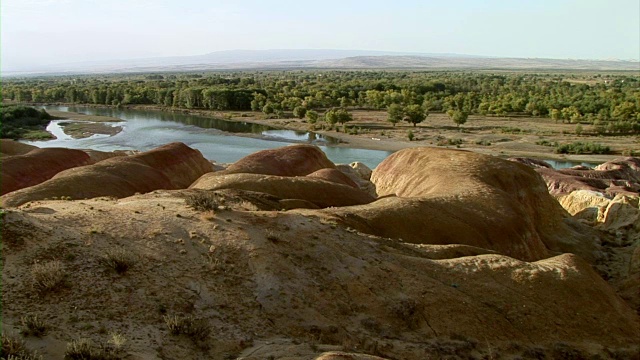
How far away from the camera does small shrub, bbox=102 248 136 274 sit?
38.8 feet

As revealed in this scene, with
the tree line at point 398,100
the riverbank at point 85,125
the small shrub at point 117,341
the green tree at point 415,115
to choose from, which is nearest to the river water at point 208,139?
the riverbank at point 85,125

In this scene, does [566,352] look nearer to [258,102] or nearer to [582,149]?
[582,149]

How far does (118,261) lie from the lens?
39.0 feet

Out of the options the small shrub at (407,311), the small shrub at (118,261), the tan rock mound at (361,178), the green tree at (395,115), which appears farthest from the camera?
the green tree at (395,115)

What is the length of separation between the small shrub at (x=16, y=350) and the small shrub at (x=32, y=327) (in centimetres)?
51

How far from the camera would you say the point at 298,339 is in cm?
1120

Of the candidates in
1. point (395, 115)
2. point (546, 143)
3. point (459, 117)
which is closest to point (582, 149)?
point (546, 143)

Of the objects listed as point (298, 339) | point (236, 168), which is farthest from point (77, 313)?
point (236, 168)

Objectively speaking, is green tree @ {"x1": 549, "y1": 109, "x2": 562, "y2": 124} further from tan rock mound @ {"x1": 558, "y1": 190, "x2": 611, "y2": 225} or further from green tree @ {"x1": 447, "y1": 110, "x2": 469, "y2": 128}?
tan rock mound @ {"x1": 558, "y1": 190, "x2": 611, "y2": 225}

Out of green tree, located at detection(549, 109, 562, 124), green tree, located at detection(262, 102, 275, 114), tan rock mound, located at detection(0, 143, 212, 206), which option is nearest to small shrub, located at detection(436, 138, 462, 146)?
green tree, located at detection(549, 109, 562, 124)

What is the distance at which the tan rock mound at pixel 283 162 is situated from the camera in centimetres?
3319

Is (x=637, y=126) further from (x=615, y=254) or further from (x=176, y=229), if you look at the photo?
(x=176, y=229)

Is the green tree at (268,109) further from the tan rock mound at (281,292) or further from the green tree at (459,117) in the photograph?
the tan rock mound at (281,292)

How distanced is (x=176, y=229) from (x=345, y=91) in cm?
11691
